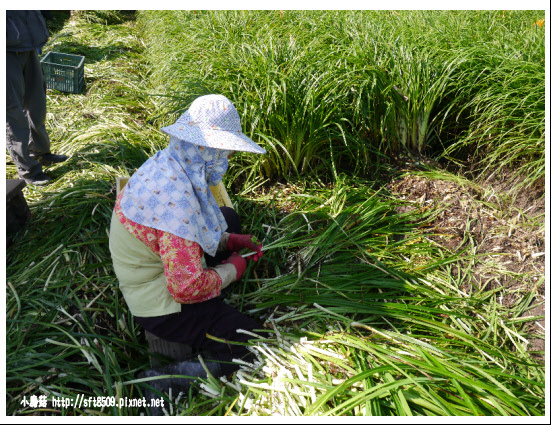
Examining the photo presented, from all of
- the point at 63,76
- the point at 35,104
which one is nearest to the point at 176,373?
the point at 35,104

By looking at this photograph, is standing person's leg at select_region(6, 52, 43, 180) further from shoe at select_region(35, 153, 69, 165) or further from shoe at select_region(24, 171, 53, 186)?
shoe at select_region(35, 153, 69, 165)

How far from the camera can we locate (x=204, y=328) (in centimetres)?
155

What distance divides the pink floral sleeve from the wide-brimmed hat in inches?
12.8

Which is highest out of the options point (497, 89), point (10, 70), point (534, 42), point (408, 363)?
point (534, 42)

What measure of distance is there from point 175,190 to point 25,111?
217 cm

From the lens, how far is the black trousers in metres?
1.53

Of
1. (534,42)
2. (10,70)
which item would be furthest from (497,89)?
(10,70)

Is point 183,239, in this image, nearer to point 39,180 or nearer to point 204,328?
point 204,328

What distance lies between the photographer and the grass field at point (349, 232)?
141 centimetres

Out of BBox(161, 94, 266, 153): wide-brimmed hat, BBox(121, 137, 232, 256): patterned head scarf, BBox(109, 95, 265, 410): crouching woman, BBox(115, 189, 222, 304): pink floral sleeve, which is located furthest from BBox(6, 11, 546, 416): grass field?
BBox(161, 94, 266, 153): wide-brimmed hat

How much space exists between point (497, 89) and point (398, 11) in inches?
76.1

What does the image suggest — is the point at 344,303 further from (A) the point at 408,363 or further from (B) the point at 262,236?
(B) the point at 262,236

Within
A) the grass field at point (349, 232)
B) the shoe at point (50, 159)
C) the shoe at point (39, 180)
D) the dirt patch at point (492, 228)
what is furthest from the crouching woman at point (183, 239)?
the shoe at point (50, 159)

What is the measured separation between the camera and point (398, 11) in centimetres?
385
